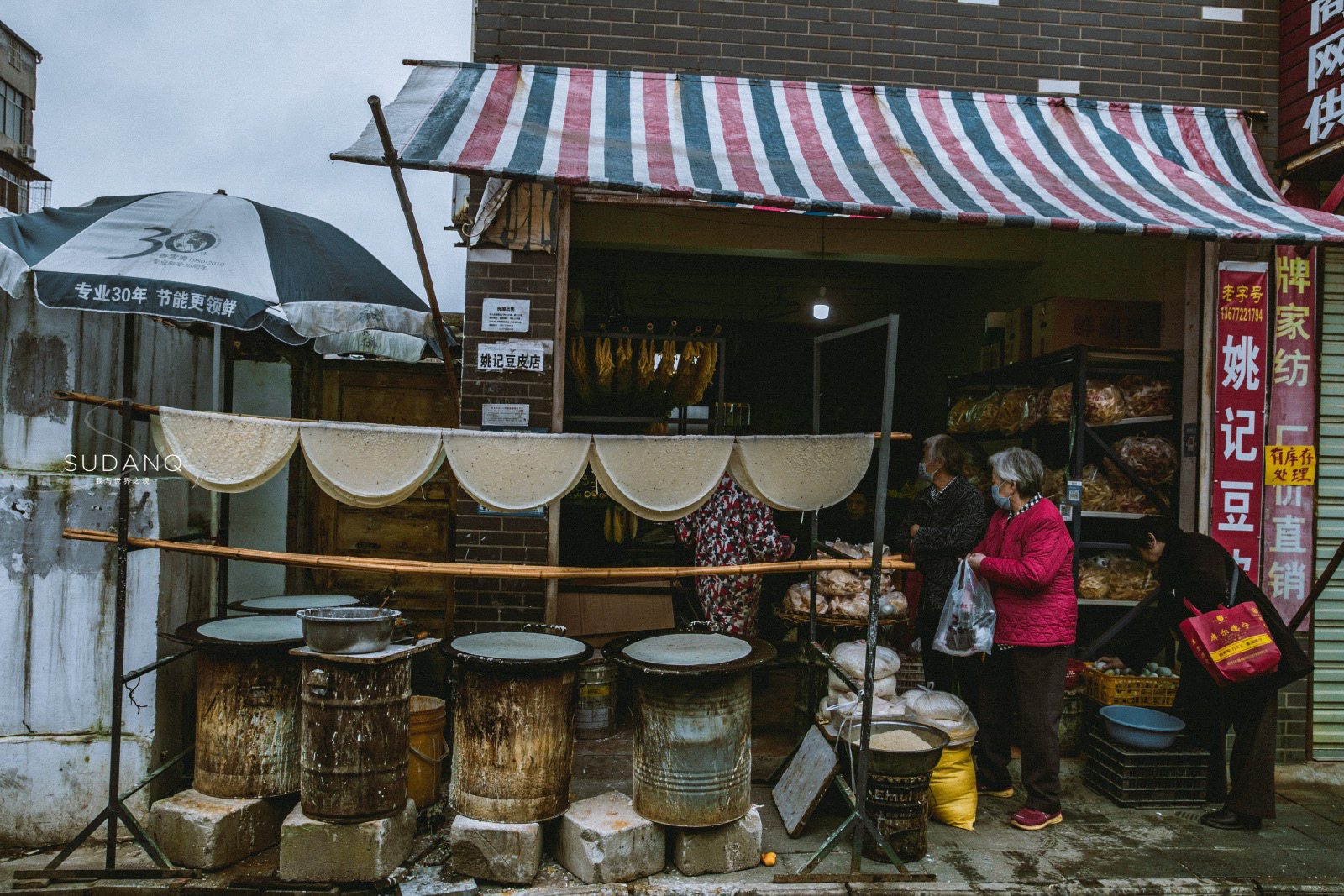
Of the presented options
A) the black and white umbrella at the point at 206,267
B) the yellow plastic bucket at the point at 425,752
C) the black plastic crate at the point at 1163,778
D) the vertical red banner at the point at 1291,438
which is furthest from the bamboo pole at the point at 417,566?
the vertical red banner at the point at 1291,438

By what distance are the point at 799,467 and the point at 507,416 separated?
2.44m

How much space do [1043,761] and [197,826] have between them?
4.90 m

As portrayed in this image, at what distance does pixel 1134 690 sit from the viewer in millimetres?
5695

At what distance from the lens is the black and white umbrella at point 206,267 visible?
174 inches

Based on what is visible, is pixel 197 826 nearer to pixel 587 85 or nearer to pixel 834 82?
pixel 587 85

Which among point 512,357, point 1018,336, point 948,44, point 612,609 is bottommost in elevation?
A: point 612,609

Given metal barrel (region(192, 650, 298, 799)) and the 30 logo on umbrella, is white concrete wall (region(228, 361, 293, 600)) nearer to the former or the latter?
the 30 logo on umbrella

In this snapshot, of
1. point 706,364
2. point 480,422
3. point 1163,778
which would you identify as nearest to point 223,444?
point 480,422

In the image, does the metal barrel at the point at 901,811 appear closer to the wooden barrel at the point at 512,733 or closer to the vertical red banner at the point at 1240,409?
the wooden barrel at the point at 512,733

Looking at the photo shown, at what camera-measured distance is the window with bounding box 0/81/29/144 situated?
3228cm

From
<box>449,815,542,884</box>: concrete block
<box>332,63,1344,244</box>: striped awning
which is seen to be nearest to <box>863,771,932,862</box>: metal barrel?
<box>449,815,542,884</box>: concrete block

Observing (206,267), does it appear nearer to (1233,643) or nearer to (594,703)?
(594,703)

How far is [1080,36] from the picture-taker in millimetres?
6555

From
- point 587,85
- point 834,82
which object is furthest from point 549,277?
point 834,82
